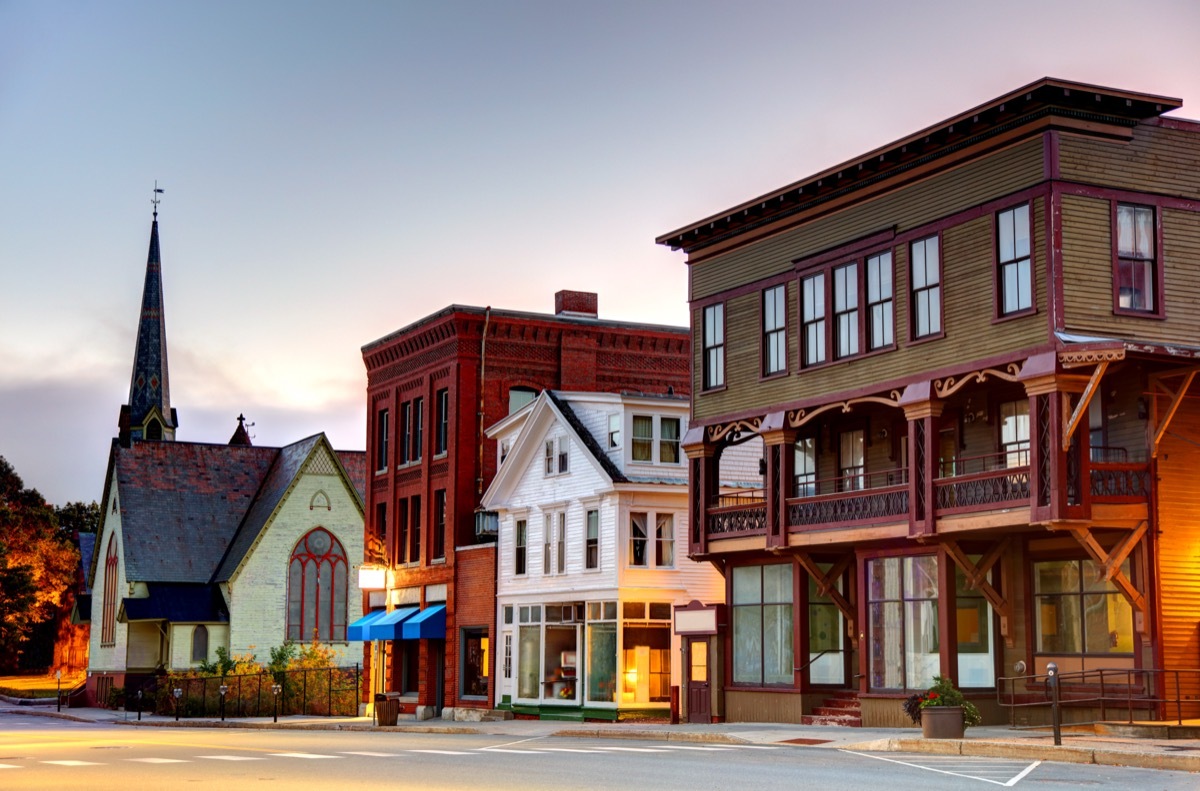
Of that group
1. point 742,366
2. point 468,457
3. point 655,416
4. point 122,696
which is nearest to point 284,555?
point 122,696

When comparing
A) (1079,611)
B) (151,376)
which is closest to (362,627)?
(1079,611)

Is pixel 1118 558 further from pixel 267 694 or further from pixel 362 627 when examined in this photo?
pixel 267 694

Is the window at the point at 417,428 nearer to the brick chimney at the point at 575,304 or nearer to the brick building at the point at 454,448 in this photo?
the brick building at the point at 454,448

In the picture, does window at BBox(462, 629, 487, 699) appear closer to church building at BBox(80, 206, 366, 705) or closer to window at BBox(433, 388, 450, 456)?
window at BBox(433, 388, 450, 456)

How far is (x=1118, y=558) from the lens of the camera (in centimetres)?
2909

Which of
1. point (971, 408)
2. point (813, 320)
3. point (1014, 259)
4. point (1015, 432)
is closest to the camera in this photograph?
point (1014, 259)

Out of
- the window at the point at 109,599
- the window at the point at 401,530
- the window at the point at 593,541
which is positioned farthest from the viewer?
the window at the point at 109,599

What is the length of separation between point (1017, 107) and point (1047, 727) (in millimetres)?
12093

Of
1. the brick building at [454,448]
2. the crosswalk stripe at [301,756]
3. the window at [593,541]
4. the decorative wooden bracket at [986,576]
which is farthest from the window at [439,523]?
the crosswalk stripe at [301,756]

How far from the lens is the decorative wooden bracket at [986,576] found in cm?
3203

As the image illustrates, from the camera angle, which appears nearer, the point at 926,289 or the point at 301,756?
the point at 301,756

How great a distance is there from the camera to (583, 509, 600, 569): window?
4634cm

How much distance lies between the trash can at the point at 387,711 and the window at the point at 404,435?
14.0 m

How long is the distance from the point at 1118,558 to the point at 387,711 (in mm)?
24601
